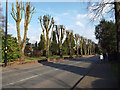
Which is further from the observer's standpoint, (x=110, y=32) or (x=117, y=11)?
(x=110, y=32)

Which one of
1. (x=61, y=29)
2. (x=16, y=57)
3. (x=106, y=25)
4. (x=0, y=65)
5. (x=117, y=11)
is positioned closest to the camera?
(x=117, y=11)

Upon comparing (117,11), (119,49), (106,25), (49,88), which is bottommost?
(49,88)

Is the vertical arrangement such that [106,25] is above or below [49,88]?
above

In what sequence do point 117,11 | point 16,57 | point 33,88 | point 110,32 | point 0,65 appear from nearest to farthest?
point 33,88 → point 117,11 → point 0,65 → point 16,57 → point 110,32

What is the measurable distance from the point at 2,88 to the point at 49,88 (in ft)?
7.94

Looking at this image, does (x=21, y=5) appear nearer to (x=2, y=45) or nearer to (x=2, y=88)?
(x=2, y=45)

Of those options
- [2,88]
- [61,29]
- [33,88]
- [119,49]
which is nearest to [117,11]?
[119,49]

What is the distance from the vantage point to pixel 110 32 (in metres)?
25.9

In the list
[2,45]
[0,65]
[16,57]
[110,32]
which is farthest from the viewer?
[110,32]

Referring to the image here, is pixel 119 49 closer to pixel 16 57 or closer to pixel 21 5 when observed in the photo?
pixel 16 57

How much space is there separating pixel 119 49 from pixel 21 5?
2271cm

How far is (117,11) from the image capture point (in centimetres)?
866

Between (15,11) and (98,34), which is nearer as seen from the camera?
(15,11)

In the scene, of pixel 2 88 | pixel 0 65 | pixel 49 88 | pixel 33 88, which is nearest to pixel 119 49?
pixel 49 88
